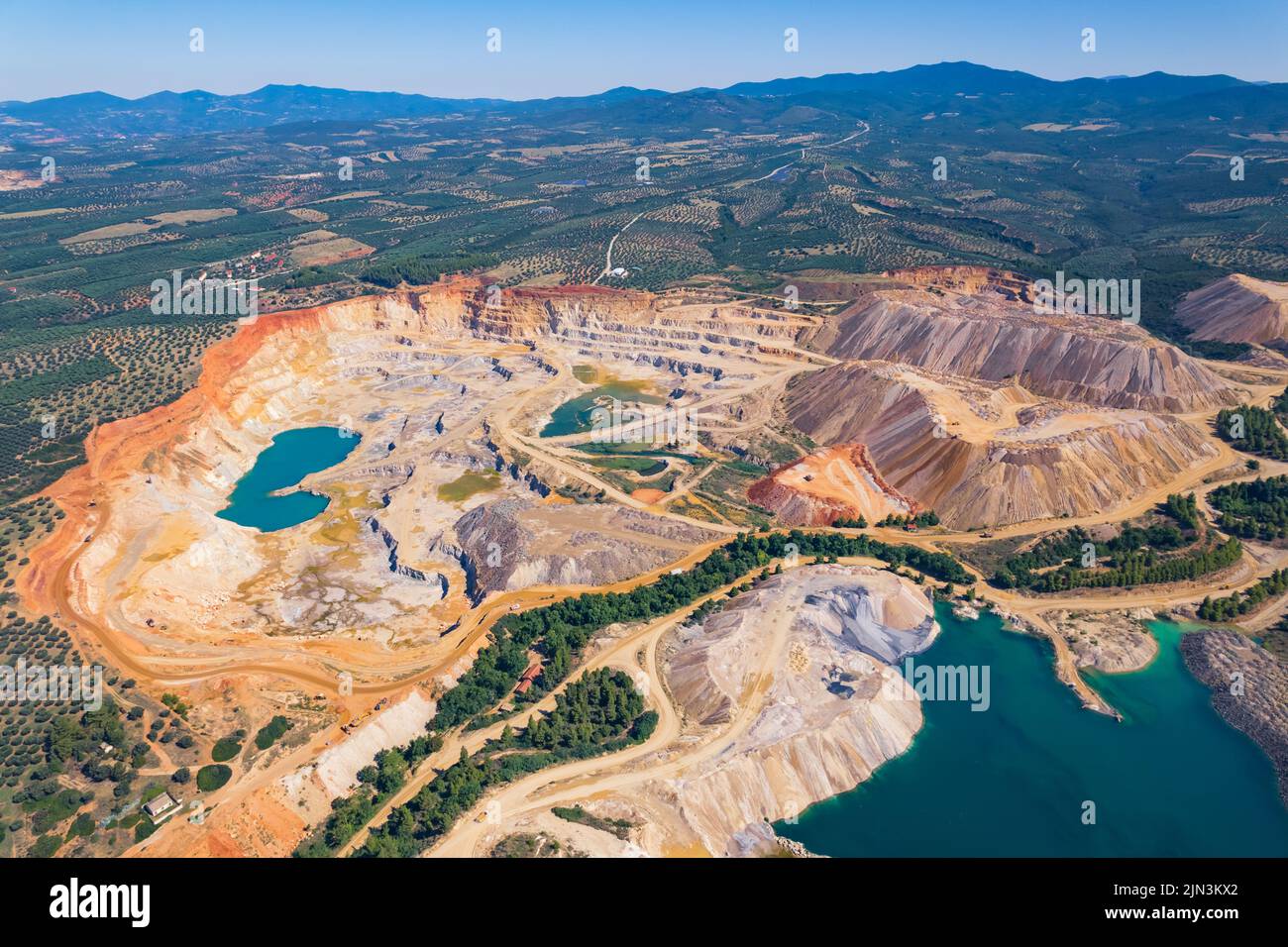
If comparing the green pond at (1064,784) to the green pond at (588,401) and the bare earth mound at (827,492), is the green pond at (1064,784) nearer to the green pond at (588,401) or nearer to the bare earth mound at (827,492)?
the bare earth mound at (827,492)

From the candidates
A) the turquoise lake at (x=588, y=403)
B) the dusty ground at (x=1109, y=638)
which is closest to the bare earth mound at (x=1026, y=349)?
the turquoise lake at (x=588, y=403)

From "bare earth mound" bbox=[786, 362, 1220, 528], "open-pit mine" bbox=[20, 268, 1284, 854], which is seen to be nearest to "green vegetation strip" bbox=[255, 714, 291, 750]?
"open-pit mine" bbox=[20, 268, 1284, 854]

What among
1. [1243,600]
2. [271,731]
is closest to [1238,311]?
[1243,600]

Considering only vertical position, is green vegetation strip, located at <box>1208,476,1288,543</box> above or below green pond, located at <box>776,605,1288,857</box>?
above

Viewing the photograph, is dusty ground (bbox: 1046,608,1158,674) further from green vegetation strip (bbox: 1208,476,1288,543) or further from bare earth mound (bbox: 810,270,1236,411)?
bare earth mound (bbox: 810,270,1236,411)

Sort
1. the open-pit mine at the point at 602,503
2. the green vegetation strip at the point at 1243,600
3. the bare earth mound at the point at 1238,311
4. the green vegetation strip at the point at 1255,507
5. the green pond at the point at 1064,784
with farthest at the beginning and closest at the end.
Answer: the bare earth mound at the point at 1238,311
the green vegetation strip at the point at 1255,507
the green vegetation strip at the point at 1243,600
the open-pit mine at the point at 602,503
the green pond at the point at 1064,784

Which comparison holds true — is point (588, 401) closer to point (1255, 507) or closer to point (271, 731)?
point (271, 731)
